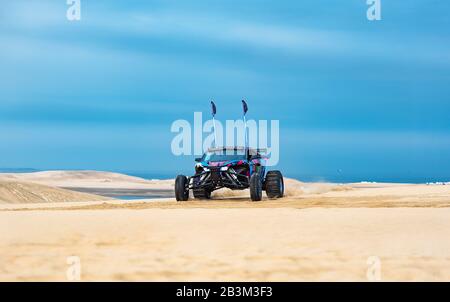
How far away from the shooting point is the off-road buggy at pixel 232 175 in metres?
18.2

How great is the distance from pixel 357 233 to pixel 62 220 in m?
5.07

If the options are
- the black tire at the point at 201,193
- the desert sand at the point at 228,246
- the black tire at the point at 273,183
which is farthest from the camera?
the black tire at the point at 201,193

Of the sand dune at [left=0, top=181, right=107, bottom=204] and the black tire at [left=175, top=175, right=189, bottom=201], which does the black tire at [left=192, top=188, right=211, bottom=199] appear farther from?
the sand dune at [left=0, top=181, right=107, bottom=204]

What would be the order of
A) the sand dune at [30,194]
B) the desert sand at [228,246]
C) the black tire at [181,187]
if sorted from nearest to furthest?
the desert sand at [228,246]
the black tire at [181,187]
the sand dune at [30,194]

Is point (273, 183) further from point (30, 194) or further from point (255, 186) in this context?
point (30, 194)

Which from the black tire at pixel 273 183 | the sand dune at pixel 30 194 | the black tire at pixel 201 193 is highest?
the black tire at pixel 273 183

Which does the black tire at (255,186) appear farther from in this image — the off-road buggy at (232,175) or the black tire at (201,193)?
the black tire at (201,193)

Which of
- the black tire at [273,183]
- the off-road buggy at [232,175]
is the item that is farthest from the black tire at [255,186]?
the black tire at [273,183]

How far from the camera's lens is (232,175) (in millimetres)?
18203

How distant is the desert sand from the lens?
278 inches
